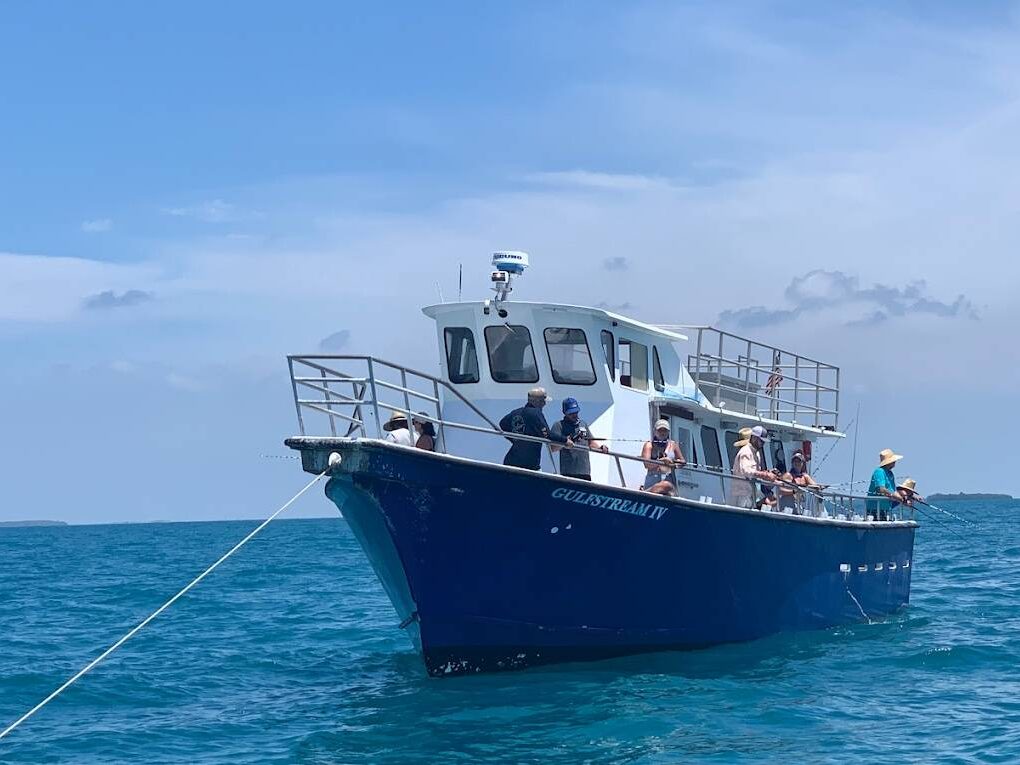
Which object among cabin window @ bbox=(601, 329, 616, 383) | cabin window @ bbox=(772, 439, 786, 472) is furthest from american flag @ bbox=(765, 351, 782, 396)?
cabin window @ bbox=(601, 329, 616, 383)

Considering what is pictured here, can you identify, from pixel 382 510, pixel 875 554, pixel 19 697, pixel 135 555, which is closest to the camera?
pixel 382 510

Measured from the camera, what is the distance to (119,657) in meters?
18.2

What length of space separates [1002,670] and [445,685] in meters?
6.52

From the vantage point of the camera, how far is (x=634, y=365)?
54.5 ft

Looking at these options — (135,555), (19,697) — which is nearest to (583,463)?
(19,697)

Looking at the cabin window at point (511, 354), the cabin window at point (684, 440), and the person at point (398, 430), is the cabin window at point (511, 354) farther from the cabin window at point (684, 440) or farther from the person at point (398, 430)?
the cabin window at point (684, 440)

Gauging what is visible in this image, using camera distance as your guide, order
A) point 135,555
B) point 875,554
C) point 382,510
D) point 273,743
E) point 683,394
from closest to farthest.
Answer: point 273,743, point 382,510, point 683,394, point 875,554, point 135,555

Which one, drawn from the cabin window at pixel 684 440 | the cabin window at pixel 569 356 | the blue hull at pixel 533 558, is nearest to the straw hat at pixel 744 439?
the cabin window at pixel 684 440

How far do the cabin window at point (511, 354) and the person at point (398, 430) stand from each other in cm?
142

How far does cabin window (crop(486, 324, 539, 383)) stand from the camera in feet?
52.2

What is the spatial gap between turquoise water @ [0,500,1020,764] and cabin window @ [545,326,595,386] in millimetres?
3342

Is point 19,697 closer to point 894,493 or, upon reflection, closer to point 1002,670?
point 1002,670

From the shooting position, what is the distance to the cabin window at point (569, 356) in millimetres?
15883

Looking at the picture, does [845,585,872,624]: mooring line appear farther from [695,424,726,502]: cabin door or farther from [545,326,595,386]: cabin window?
[545,326,595,386]: cabin window
